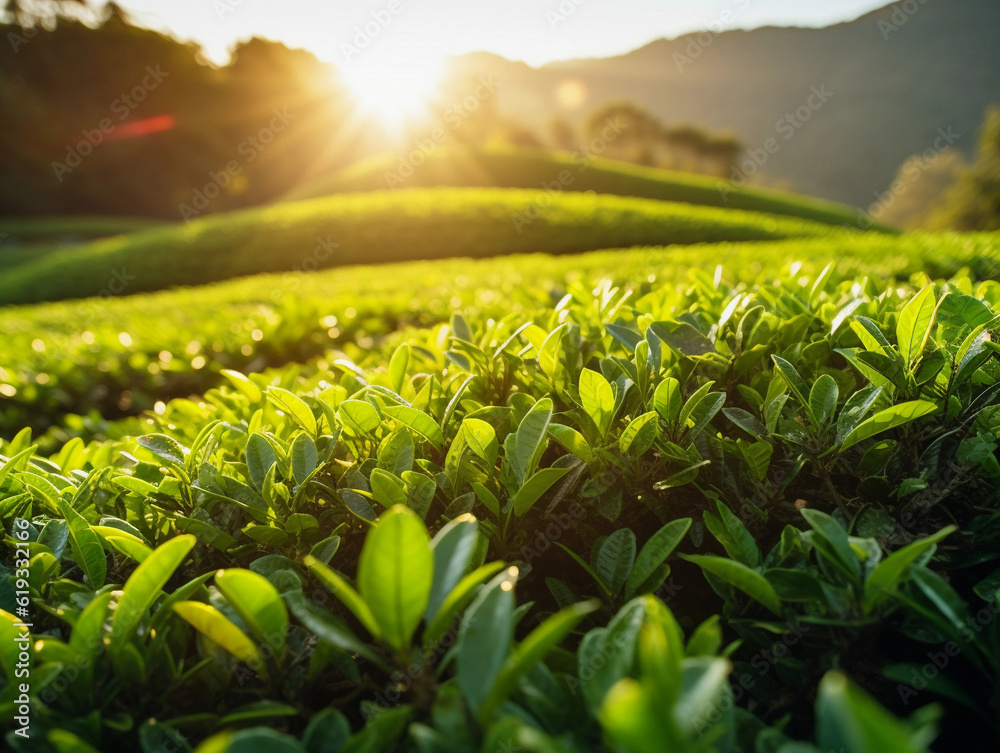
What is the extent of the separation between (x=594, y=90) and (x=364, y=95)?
121939 millimetres

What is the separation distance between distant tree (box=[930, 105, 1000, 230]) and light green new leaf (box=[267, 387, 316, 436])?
42987 millimetres

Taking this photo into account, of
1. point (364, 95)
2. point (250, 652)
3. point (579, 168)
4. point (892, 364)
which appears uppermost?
point (364, 95)

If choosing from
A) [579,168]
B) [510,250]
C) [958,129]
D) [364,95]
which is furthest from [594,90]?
[510,250]

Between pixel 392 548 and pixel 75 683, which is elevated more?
pixel 392 548

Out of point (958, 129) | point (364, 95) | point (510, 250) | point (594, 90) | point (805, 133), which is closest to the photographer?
point (510, 250)

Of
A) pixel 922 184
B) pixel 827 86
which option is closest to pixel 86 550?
pixel 922 184

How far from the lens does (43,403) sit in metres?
4.00

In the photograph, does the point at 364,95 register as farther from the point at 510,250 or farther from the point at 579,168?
the point at 510,250

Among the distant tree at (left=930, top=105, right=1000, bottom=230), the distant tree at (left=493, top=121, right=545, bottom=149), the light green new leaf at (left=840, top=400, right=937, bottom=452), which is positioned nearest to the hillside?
the distant tree at (left=493, top=121, right=545, bottom=149)

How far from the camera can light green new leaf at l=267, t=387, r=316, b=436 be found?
4.23 ft

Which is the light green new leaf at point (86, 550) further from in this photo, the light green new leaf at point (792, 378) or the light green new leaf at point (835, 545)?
the light green new leaf at point (792, 378)
